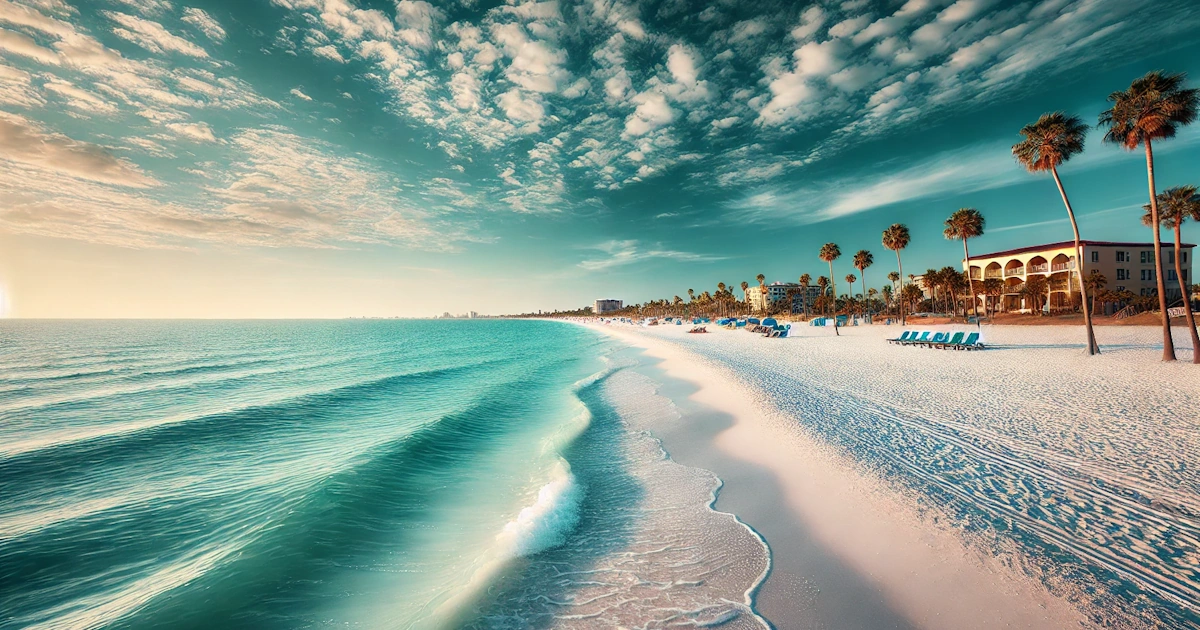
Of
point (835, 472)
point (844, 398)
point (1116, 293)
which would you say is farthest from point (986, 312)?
point (835, 472)

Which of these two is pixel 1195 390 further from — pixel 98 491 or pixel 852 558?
pixel 98 491

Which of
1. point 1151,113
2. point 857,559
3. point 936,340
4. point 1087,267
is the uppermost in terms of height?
point 1151,113

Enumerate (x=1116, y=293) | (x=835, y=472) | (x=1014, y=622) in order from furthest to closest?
(x=1116, y=293) → (x=835, y=472) → (x=1014, y=622)

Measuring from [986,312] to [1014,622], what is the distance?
74.9m

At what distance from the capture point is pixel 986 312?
190ft

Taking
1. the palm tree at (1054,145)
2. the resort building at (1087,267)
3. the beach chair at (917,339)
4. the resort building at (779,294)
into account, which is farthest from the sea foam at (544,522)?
the resort building at (779,294)

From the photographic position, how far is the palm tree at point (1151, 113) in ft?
47.0

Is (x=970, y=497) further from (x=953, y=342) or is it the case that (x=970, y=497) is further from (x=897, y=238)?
(x=897, y=238)

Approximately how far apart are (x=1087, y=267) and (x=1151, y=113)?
55.7 metres

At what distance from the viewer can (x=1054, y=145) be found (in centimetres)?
1812

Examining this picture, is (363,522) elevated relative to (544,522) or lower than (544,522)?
lower

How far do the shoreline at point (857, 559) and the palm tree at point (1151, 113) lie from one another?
17.9 m

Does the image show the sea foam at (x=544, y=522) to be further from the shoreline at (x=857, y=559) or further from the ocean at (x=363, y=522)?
the shoreline at (x=857, y=559)

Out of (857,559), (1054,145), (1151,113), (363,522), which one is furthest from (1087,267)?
(363,522)
